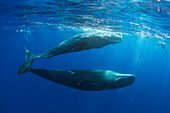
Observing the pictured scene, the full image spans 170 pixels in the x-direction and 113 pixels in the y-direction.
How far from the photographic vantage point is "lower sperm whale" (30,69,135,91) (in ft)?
9.61

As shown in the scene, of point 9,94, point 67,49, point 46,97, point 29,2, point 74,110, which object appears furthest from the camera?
point 9,94

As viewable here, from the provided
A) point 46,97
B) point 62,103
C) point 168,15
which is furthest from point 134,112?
point 168,15

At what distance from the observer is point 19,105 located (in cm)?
4319

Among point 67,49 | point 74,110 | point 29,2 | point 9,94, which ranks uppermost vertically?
point 29,2

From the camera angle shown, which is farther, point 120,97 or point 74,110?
point 120,97

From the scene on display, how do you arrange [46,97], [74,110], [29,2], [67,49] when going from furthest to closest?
[46,97]
[74,110]
[29,2]
[67,49]

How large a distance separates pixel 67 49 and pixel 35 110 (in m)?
45.9

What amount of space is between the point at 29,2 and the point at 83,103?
3674 centimetres

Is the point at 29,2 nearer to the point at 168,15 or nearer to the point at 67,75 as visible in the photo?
the point at 67,75

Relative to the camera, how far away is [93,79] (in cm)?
298

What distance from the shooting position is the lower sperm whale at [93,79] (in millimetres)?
2930

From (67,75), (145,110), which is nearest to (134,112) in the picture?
(145,110)

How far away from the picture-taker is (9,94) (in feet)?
183

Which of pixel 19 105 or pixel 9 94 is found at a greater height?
pixel 19 105
